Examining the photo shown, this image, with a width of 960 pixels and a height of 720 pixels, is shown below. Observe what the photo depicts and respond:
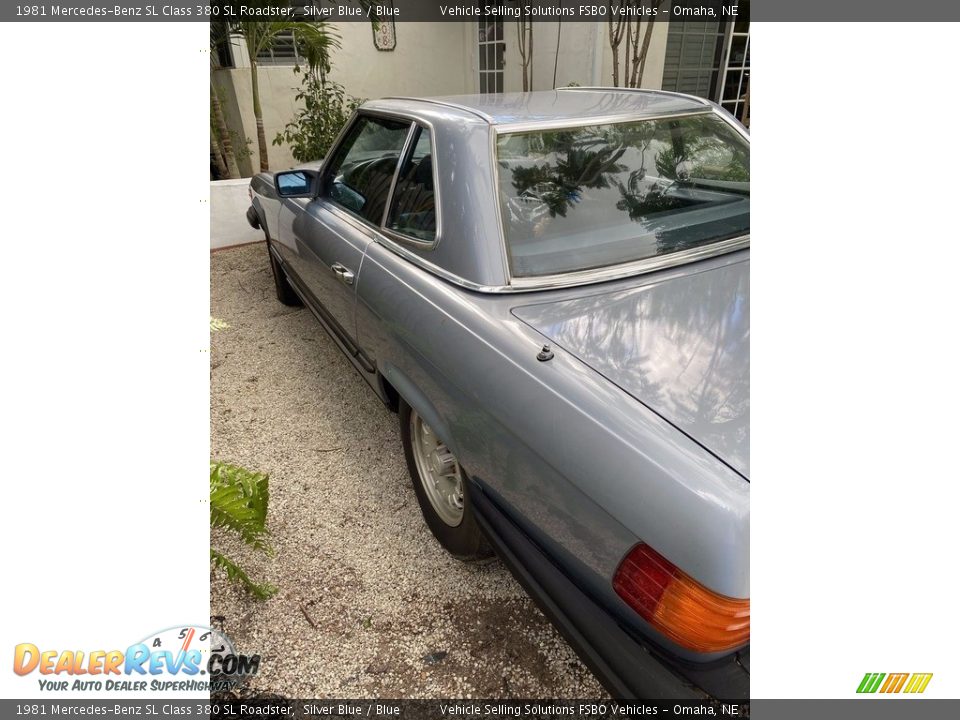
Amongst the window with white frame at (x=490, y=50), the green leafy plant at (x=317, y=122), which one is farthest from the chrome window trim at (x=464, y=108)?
the window with white frame at (x=490, y=50)

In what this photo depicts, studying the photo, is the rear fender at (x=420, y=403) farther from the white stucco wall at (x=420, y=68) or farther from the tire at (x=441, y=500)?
the white stucco wall at (x=420, y=68)

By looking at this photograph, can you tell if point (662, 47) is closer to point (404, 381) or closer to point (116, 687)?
point (404, 381)

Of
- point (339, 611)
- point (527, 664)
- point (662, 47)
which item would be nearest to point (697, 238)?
point (527, 664)

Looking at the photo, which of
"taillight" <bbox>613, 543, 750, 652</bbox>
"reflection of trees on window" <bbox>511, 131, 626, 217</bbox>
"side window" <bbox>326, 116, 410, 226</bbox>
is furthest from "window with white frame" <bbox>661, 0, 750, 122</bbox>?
"taillight" <bbox>613, 543, 750, 652</bbox>

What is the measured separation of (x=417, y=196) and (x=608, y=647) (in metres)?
1.71

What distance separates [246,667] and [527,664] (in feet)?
3.18

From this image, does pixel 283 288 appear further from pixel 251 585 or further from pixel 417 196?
pixel 251 585

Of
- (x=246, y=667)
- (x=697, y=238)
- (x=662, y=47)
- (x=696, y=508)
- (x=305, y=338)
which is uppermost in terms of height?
(x=662, y=47)

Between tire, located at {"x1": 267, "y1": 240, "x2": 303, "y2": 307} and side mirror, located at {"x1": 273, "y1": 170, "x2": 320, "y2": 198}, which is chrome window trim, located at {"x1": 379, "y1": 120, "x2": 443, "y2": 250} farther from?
tire, located at {"x1": 267, "y1": 240, "x2": 303, "y2": 307}

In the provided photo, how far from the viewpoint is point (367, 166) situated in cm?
287

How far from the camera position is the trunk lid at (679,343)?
129 cm

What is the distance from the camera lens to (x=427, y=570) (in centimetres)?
234
